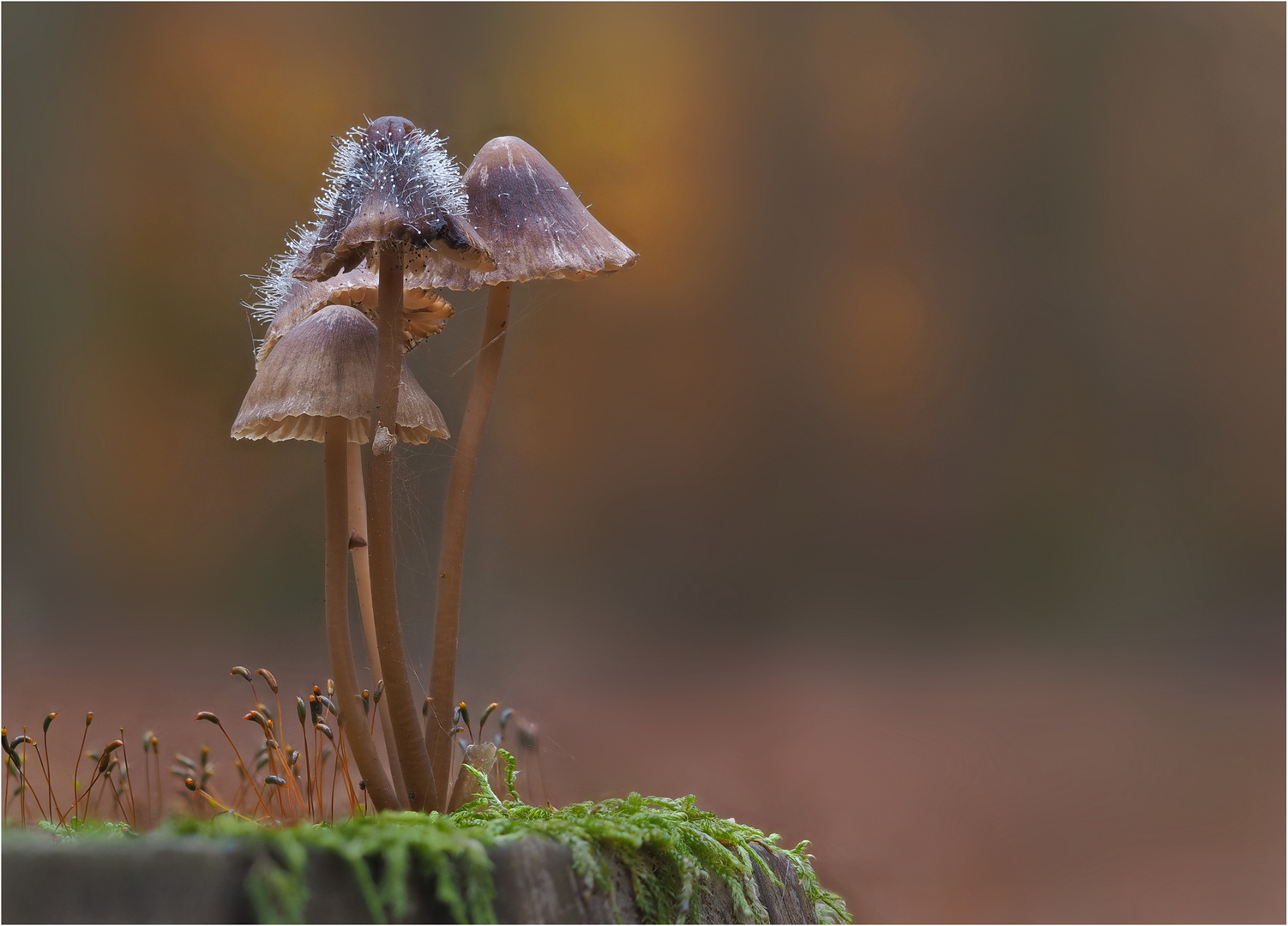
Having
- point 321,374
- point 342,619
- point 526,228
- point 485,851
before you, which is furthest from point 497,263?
point 485,851

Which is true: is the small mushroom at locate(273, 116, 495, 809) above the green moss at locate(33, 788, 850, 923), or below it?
above

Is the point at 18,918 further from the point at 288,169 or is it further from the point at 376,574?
the point at 288,169

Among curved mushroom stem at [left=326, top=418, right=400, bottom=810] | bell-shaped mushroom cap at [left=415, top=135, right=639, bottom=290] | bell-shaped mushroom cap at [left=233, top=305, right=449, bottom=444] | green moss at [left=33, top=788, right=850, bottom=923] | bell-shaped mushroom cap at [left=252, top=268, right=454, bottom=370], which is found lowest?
green moss at [left=33, top=788, right=850, bottom=923]

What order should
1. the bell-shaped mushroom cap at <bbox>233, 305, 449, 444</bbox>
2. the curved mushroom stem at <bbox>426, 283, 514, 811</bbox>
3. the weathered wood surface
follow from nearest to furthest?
1. the weathered wood surface
2. the bell-shaped mushroom cap at <bbox>233, 305, 449, 444</bbox>
3. the curved mushroom stem at <bbox>426, 283, 514, 811</bbox>

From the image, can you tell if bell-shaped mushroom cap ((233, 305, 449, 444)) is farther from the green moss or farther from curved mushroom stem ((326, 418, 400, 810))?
the green moss

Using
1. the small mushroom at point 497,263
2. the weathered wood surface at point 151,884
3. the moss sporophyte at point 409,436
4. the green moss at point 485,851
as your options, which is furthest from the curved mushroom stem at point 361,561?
the weathered wood surface at point 151,884

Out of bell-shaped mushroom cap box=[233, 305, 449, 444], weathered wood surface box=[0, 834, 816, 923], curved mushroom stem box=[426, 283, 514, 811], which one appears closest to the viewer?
weathered wood surface box=[0, 834, 816, 923]

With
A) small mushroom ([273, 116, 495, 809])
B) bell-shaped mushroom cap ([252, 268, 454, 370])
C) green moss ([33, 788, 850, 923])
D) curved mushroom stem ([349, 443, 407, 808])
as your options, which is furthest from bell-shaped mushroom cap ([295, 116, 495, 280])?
green moss ([33, 788, 850, 923])

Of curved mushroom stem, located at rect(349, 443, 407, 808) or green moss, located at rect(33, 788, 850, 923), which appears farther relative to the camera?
curved mushroom stem, located at rect(349, 443, 407, 808)
